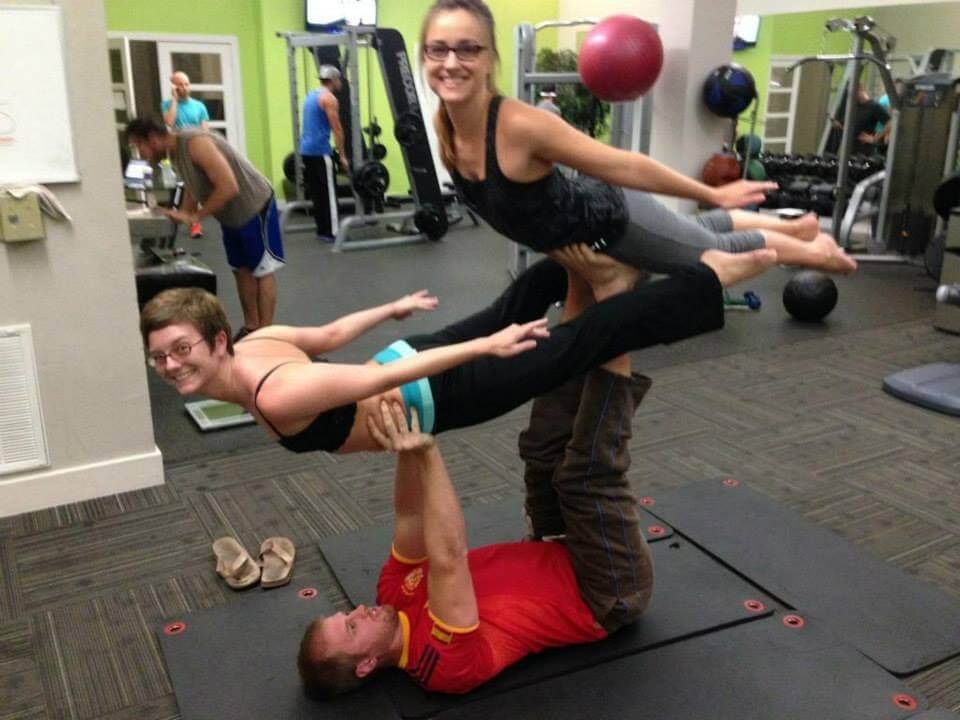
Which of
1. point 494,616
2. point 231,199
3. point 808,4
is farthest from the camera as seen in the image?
point 808,4

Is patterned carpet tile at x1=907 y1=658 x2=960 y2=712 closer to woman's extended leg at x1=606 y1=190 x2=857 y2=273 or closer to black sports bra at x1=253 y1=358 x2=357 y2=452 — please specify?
woman's extended leg at x1=606 y1=190 x2=857 y2=273

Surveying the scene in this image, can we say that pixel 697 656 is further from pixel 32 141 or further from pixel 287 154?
pixel 287 154

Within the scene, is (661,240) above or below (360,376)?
above

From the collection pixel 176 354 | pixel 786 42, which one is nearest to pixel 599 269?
pixel 176 354

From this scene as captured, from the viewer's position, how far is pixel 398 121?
7.05 metres

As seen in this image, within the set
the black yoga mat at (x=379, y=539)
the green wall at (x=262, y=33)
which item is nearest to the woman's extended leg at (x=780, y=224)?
the black yoga mat at (x=379, y=539)

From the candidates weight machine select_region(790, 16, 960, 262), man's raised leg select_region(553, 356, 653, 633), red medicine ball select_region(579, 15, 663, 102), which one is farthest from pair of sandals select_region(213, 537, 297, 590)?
weight machine select_region(790, 16, 960, 262)

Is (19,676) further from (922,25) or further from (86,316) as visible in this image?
(922,25)

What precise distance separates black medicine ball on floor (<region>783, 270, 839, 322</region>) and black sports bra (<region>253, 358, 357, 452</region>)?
4.15m

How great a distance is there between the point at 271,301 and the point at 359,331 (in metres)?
2.09

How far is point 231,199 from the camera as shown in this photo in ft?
12.8

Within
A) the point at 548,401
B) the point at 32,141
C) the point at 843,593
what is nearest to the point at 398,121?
the point at 32,141

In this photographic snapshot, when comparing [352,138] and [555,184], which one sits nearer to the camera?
[555,184]

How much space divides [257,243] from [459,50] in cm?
234
